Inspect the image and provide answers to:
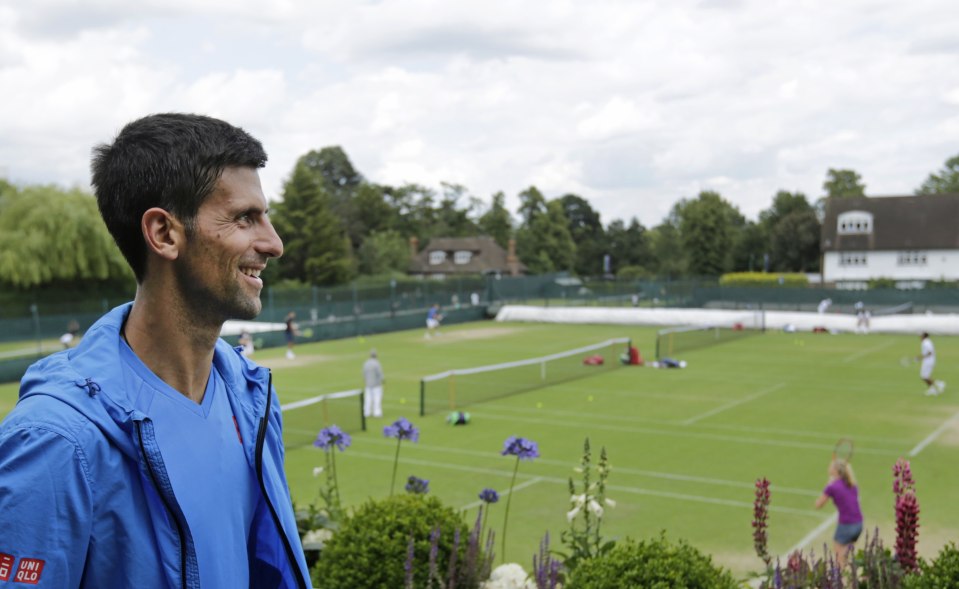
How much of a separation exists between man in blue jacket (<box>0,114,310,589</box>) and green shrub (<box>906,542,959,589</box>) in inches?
145

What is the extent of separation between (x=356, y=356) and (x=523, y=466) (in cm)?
2000

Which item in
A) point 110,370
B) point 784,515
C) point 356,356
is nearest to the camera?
point 110,370

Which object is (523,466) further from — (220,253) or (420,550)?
(220,253)

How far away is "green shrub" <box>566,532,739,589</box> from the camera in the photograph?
5074mm

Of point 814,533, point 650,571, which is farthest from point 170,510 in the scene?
point 814,533

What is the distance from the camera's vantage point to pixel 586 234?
119438mm

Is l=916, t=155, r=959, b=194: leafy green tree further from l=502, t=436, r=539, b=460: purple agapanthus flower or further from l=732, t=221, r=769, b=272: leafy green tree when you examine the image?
l=502, t=436, r=539, b=460: purple agapanthus flower

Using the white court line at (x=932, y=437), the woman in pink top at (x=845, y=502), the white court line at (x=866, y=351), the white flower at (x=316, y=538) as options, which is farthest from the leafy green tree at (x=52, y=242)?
the white flower at (x=316, y=538)

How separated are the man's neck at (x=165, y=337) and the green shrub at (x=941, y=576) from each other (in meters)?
4.16

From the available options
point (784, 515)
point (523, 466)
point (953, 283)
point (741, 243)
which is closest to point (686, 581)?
point (784, 515)

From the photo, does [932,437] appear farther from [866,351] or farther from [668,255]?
[668,255]

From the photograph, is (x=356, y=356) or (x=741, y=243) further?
(x=741, y=243)

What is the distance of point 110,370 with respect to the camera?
2285 mm

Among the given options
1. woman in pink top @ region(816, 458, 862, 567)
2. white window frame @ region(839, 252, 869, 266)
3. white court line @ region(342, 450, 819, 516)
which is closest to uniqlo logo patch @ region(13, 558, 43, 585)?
woman in pink top @ region(816, 458, 862, 567)
